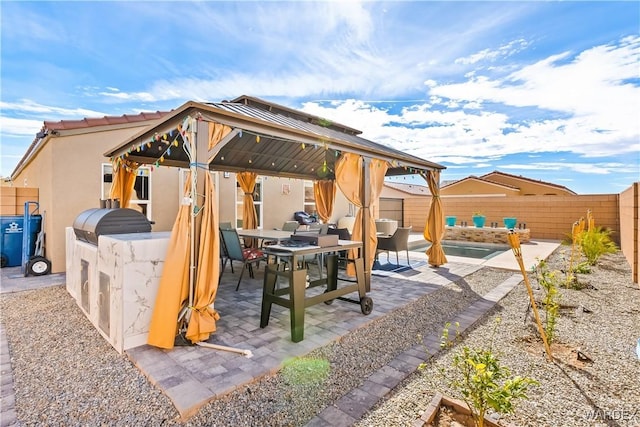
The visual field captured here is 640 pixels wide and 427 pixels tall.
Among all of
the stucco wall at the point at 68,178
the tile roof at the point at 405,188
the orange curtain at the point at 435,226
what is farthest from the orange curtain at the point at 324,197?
the tile roof at the point at 405,188

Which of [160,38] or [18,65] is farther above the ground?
[160,38]

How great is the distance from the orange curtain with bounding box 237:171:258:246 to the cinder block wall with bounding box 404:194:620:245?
950 cm

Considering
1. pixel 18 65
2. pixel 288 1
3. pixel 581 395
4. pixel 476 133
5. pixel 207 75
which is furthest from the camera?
pixel 476 133

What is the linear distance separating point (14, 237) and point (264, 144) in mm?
5609

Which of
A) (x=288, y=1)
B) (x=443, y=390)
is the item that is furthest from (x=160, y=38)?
(x=443, y=390)

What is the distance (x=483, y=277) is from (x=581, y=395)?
159 inches

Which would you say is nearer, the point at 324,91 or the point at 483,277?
the point at 483,277

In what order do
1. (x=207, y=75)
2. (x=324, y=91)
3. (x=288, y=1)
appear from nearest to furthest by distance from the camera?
(x=288, y=1), (x=207, y=75), (x=324, y=91)

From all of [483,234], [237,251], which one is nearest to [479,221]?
[483,234]

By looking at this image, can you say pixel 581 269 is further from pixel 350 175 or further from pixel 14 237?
pixel 14 237

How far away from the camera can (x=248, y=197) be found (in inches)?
312

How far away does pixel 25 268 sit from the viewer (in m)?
5.57

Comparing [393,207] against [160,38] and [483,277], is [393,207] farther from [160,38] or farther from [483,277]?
[160,38]

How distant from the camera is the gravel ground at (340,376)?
6.28 feet
